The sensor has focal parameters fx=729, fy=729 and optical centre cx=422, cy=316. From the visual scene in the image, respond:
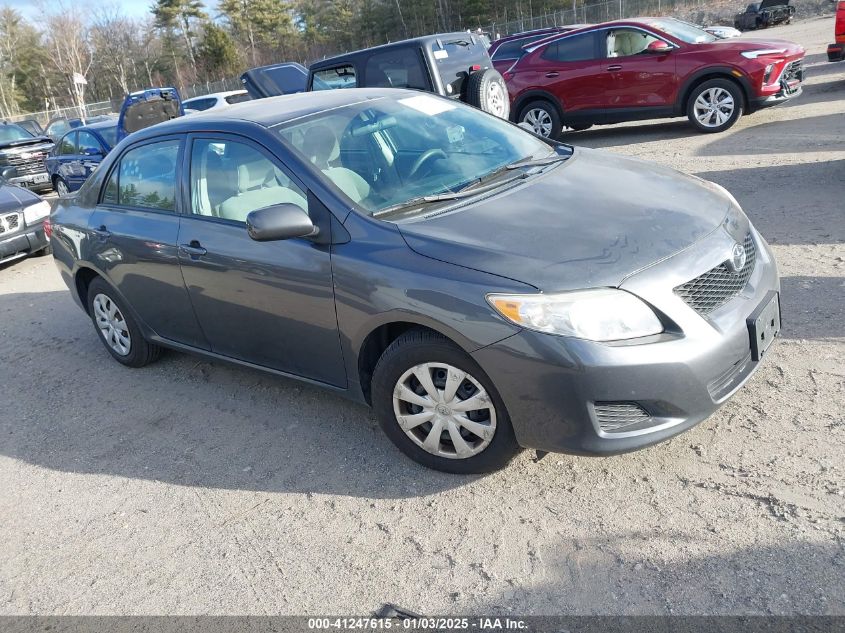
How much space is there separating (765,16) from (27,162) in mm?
32046

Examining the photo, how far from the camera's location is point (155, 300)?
470 centimetres

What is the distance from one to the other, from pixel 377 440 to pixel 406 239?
119 cm

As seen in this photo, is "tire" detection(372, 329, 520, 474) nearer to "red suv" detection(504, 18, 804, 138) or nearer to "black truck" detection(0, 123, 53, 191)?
"red suv" detection(504, 18, 804, 138)

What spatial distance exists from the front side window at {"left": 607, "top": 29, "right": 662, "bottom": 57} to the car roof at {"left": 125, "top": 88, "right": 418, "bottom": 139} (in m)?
7.49

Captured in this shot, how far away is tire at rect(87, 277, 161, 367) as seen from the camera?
17.0ft

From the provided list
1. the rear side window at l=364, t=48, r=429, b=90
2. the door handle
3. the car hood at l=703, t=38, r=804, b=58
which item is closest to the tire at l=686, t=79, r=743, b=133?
the car hood at l=703, t=38, r=804, b=58

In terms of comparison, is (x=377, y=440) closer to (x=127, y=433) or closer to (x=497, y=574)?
(x=497, y=574)

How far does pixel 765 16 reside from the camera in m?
33.8

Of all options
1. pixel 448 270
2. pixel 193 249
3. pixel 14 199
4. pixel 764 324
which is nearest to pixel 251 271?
pixel 193 249

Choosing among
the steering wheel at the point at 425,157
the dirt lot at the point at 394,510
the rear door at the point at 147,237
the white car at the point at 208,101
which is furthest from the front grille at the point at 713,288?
the white car at the point at 208,101

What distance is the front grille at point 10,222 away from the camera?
9.04 meters

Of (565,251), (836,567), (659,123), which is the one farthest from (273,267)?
(659,123)

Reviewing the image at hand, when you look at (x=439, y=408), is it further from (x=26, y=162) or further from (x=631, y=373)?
(x=26, y=162)

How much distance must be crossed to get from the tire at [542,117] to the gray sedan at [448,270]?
7645mm
